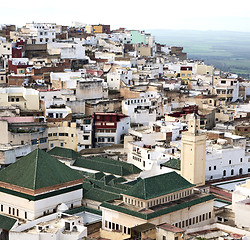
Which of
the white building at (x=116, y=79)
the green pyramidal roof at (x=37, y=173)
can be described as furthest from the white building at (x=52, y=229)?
the white building at (x=116, y=79)

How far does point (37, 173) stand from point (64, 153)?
9.23m

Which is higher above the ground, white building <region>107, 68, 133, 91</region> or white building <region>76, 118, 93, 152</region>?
white building <region>107, 68, 133, 91</region>

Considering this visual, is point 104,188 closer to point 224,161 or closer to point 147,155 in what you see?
point 147,155

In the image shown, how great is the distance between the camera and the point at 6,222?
27656 millimetres

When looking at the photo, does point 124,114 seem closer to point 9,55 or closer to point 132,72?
point 132,72

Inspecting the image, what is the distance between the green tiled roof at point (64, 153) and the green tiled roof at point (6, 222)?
369 inches

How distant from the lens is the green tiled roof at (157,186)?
27.0 m

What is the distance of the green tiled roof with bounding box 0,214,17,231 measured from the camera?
2728 cm

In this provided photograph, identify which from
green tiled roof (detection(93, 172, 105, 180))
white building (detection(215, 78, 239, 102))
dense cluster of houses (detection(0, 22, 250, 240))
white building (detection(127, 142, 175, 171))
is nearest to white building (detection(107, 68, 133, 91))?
dense cluster of houses (detection(0, 22, 250, 240))

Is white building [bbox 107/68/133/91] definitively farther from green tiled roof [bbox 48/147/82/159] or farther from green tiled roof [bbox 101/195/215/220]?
green tiled roof [bbox 101/195/215/220]

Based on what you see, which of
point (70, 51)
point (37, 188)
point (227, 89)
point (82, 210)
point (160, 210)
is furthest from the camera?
point (70, 51)

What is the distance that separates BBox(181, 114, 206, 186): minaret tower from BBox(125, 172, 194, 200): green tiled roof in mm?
3994

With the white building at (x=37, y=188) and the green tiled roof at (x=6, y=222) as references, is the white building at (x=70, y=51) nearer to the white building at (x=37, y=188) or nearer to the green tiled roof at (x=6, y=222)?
the white building at (x=37, y=188)

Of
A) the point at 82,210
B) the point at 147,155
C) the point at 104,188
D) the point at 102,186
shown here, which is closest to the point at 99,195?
the point at 104,188
